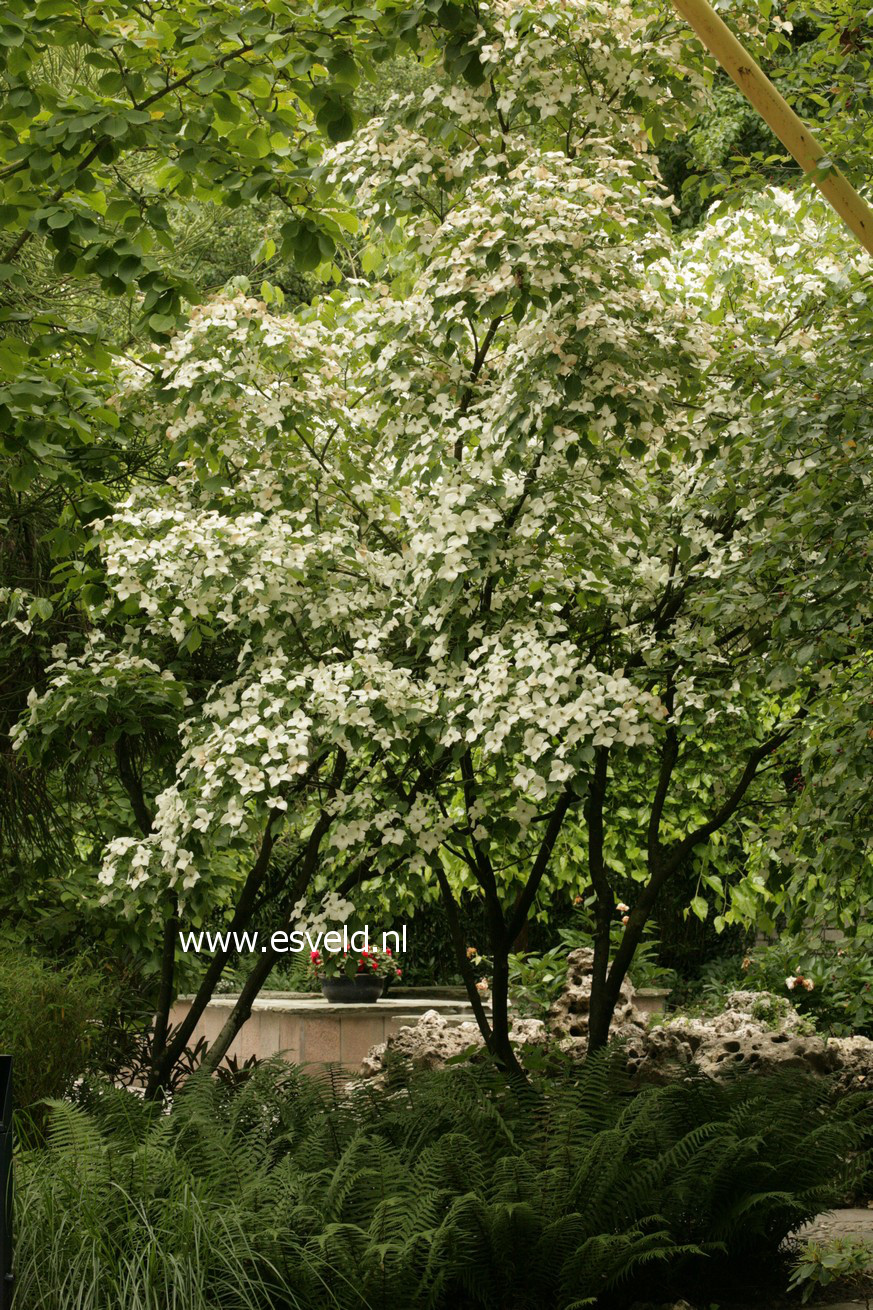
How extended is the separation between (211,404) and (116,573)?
81 centimetres

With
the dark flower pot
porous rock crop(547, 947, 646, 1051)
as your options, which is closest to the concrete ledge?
the dark flower pot

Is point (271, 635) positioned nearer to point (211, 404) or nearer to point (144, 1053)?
point (211, 404)

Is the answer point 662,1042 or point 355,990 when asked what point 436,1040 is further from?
point 355,990

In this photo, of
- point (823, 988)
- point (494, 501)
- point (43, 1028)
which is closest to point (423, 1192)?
point (494, 501)

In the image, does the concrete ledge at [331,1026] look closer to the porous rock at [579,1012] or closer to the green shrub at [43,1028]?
the porous rock at [579,1012]

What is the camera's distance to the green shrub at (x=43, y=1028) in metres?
5.73

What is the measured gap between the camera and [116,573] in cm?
503

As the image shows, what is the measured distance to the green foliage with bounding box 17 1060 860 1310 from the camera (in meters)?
3.71

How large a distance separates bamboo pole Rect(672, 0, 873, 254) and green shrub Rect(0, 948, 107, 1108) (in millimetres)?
4475

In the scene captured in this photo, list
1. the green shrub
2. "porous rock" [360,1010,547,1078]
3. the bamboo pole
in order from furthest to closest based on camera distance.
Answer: "porous rock" [360,1010,547,1078], the green shrub, the bamboo pole

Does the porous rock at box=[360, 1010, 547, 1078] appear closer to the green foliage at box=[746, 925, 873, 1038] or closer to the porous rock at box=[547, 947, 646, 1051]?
the porous rock at box=[547, 947, 646, 1051]

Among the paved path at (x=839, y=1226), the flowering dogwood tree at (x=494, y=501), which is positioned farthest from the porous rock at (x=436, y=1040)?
the paved path at (x=839, y=1226)

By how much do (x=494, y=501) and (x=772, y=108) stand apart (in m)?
1.78

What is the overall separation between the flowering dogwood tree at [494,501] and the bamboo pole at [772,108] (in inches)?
37.1
